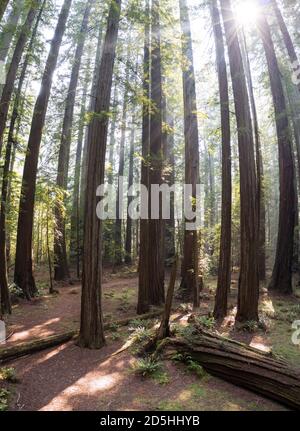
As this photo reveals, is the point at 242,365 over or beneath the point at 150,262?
beneath

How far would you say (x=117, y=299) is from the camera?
42.5 feet

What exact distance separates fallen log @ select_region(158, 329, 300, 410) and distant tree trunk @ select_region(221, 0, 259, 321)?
2.75m

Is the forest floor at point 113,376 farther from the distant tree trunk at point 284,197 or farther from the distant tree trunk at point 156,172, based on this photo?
the distant tree trunk at point 284,197

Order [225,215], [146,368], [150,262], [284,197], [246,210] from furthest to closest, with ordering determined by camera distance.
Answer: [284,197], [150,262], [225,215], [246,210], [146,368]

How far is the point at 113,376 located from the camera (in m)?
6.27

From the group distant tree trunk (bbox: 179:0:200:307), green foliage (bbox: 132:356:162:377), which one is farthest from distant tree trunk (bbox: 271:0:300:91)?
green foliage (bbox: 132:356:162:377)

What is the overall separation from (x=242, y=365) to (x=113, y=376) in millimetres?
2335

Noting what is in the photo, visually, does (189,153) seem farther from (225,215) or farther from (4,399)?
(4,399)

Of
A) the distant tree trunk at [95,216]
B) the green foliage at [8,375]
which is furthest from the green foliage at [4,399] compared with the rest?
the distant tree trunk at [95,216]

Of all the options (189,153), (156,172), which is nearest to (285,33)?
(189,153)

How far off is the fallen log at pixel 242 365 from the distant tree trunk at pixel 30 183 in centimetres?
721

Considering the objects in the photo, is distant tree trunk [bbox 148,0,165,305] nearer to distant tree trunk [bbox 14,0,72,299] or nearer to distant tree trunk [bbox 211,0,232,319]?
distant tree trunk [bbox 211,0,232,319]

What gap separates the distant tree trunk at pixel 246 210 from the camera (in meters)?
9.09
